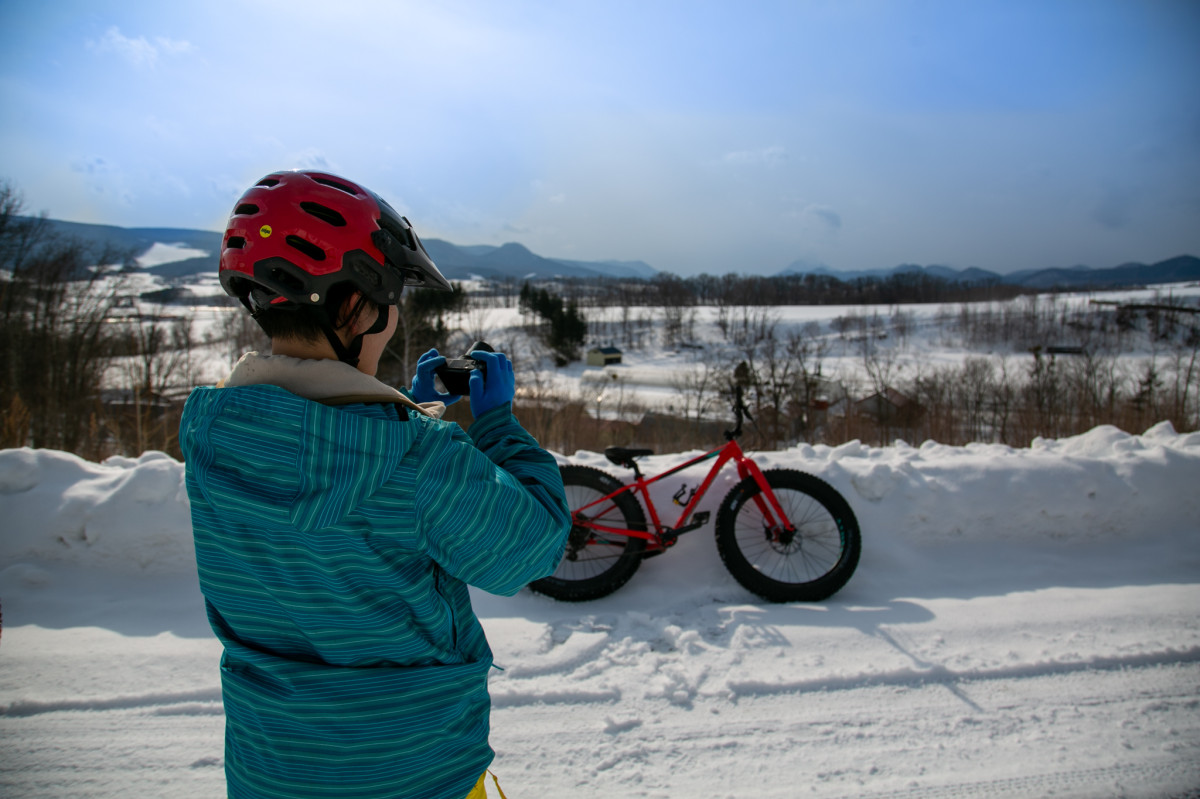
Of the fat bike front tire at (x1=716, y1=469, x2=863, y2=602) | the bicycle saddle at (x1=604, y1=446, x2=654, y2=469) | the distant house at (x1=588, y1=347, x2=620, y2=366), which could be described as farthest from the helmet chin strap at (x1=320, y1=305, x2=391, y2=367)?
the distant house at (x1=588, y1=347, x2=620, y2=366)

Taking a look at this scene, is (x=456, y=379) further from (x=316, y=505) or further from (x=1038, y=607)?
(x=1038, y=607)

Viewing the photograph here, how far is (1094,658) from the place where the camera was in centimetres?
298

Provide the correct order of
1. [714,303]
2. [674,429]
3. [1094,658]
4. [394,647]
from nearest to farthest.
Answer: [394,647] → [1094,658] → [674,429] → [714,303]

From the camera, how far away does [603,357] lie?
198ft

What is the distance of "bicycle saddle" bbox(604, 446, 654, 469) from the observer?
3.81m

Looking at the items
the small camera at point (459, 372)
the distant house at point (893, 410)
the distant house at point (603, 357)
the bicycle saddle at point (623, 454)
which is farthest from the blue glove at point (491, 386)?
the distant house at point (603, 357)

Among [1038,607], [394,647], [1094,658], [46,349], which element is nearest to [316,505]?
[394,647]

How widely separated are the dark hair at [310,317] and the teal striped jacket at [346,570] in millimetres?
178

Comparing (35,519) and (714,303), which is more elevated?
(714,303)

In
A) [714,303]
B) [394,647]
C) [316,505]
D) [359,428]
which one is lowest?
[394,647]

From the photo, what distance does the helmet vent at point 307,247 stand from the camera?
117cm

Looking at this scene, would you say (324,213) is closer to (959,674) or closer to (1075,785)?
(1075,785)

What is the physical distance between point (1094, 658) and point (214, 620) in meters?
3.97

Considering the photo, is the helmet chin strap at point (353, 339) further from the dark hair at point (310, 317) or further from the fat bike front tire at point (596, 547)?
the fat bike front tire at point (596, 547)
